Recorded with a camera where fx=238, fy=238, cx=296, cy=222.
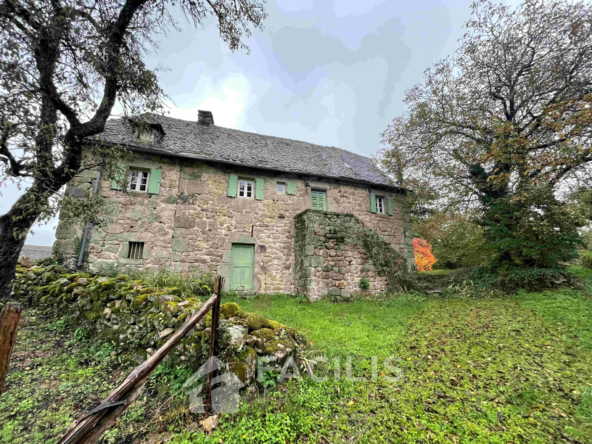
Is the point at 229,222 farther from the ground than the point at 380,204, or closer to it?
closer to it

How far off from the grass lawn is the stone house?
3320 mm

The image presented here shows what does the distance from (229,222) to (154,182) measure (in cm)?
280

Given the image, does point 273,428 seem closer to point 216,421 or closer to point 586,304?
point 216,421

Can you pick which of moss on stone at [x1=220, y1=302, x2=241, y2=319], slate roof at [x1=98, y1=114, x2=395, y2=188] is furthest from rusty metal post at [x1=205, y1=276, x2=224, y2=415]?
slate roof at [x1=98, y1=114, x2=395, y2=188]

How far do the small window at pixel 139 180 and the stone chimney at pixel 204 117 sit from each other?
14.9ft

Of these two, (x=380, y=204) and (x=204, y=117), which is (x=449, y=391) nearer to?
(x=380, y=204)

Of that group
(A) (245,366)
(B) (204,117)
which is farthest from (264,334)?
(B) (204,117)

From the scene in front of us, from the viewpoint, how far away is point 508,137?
24.3 feet

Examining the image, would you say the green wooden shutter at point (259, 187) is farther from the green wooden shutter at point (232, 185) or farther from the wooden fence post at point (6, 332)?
the wooden fence post at point (6, 332)

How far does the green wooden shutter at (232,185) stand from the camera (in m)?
8.89

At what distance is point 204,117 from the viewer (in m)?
11.5

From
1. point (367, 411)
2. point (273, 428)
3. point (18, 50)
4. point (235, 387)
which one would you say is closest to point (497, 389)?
point (367, 411)

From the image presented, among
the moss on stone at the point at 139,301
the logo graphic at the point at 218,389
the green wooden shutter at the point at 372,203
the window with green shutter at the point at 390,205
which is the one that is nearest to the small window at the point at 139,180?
the moss on stone at the point at 139,301

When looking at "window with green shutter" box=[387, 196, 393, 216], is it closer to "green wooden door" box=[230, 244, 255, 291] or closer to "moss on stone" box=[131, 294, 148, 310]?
"green wooden door" box=[230, 244, 255, 291]
